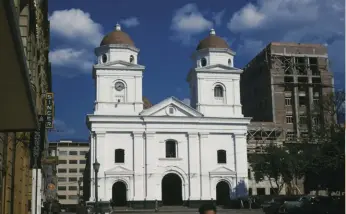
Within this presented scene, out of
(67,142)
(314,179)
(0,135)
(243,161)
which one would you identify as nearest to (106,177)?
(243,161)

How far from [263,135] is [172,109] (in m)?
20.9

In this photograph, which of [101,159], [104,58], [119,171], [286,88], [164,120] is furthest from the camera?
[286,88]

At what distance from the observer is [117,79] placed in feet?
190

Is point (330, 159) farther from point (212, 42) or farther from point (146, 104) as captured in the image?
point (146, 104)

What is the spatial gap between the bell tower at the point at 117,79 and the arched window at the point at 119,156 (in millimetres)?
4000

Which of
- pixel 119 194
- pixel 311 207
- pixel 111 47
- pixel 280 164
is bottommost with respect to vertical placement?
pixel 311 207

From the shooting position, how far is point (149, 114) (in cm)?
5747

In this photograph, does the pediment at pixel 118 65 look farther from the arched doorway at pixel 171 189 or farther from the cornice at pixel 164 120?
the arched doorway at pixel 171 189

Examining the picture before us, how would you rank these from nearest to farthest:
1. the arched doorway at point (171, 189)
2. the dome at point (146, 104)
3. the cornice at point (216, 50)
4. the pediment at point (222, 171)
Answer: the pediment at point (222, 171)
the arched doorway at point (171, 189)
the cornice at point (216, 50)
the dome at point (146, 104)

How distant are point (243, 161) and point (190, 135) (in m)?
6.36

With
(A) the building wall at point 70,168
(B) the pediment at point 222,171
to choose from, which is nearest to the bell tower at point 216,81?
(B) the pediment at point 222,171

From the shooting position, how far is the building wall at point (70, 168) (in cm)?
12775

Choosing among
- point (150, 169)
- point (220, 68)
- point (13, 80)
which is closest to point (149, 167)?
point (150, 169)

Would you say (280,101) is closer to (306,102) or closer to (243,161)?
(306,102)
